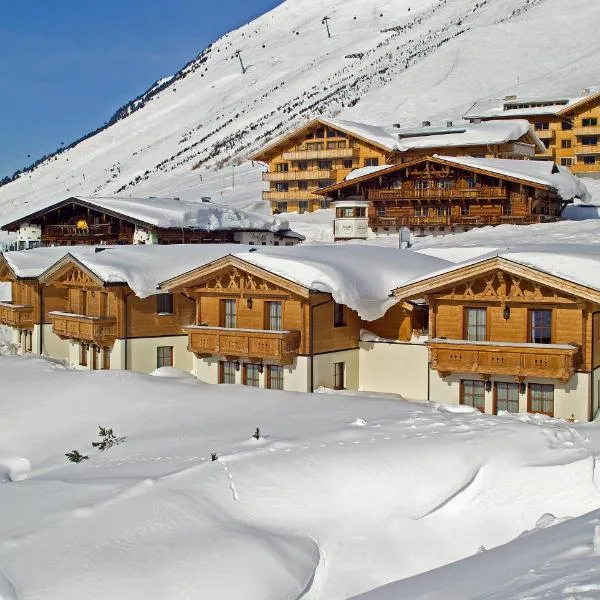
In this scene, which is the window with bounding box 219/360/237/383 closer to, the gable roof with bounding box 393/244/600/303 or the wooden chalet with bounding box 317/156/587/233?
the gable roof with bounding box 393/244/600/303

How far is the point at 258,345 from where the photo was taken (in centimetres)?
2597

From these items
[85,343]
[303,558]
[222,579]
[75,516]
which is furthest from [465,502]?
[85,343]

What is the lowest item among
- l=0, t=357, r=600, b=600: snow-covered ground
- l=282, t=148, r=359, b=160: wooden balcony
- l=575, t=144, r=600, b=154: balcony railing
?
l=0, t=357, r=600, b=600: snow-covered ground

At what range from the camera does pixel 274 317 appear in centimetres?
2686

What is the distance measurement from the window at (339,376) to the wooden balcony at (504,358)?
12.1ft

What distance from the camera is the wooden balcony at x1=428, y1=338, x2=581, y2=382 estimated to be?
2184 cm

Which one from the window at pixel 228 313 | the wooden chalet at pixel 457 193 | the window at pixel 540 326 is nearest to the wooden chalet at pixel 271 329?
the window at pixel 228 313

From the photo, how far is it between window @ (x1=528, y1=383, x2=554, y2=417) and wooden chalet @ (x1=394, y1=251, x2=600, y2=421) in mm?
25

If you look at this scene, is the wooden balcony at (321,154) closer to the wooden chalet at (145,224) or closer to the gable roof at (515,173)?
the gable roof at (515,173)

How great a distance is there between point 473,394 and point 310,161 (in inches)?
2138

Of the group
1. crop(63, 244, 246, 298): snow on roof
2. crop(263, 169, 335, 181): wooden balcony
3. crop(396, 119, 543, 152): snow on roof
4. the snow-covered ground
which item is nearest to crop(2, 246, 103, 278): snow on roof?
crop(63, 244, 246, 298): snow on roof

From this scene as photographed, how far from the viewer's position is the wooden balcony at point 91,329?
3075 cm

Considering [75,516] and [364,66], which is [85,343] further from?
[364,66]

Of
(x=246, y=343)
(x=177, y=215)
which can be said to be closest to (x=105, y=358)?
(x=246, y=343)
